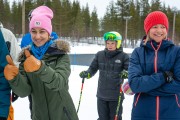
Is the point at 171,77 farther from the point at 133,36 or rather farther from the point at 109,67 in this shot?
the point at 133,36

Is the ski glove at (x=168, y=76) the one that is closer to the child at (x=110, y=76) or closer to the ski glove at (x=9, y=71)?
the ski glove at (x=9, y=71)

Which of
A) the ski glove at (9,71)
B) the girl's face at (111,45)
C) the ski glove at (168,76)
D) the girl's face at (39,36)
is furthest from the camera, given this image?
the girl's face at (111,45)

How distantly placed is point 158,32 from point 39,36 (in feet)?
3.78

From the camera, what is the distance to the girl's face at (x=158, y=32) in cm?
260

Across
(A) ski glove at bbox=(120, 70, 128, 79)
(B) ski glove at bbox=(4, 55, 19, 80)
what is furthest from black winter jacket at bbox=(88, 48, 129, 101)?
(B) ski glove at bbox=(4, 55, 19, 80)

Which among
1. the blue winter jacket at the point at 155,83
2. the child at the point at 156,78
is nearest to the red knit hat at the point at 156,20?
the child at the point at 156,78

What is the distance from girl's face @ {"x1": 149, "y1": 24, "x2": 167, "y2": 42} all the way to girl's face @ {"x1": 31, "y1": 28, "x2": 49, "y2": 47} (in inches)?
40.6

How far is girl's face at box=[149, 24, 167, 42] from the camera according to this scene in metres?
2.60

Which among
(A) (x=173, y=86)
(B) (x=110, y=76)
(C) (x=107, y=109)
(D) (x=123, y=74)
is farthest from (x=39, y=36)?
(C) (x=107, y=109)

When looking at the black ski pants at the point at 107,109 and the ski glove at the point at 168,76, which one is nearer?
the ski glove at the point at 168,76

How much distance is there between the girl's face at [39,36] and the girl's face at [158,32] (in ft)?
3.38

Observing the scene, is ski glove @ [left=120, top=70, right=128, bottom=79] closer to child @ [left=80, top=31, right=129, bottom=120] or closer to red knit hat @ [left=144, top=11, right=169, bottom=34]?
child @ [left=80, top=31, right=129, bottom=120]

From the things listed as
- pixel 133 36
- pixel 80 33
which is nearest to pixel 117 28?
pixel 133 36

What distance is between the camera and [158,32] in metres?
2.62
